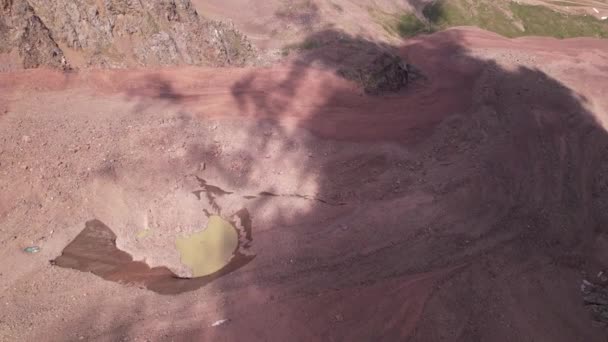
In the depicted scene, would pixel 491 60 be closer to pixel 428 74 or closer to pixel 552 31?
pixel 428 74

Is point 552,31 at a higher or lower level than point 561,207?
higher

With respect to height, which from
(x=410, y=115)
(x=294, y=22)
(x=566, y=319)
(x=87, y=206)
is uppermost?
(x=294, y=22)

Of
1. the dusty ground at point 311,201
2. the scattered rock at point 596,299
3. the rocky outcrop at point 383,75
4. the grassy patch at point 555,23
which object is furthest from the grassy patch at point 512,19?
the scattered rock at point 596,299

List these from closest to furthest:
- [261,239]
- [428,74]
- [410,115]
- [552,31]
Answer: [261,239], [410,115], [428,74], [552,31]

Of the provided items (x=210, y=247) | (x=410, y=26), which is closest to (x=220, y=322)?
(x=210, y=247)

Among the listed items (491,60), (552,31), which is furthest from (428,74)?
(552,31)

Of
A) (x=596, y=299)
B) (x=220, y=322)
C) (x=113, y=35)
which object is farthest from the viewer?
(x=113, y=35)

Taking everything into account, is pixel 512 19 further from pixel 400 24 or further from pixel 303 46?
pixel 303 46

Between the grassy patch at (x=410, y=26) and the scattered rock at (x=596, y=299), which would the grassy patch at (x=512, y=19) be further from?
the scattered rock at (x=596, y=299)
